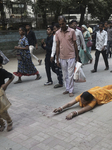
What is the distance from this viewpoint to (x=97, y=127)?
3801 mm

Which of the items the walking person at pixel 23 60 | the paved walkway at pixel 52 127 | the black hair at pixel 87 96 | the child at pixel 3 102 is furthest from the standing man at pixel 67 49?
the child at pixel 3 102

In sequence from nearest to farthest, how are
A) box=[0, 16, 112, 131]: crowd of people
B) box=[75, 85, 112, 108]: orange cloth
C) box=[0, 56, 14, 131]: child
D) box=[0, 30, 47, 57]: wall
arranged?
1. box=[0, 56, 14, 131]: child
2. box=[0, 16, 112, 131]: crowd of people
3. box=[75, 85, 112, 108]: orange cloth
4. box=[0, 30, 47, 57]: wall

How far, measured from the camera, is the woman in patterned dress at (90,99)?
436cm

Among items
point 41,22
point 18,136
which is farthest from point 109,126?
point 41,22

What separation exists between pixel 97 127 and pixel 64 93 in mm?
2137

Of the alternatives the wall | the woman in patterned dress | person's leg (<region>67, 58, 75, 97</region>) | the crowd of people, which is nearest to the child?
the crowd of people

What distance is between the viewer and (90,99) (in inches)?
176

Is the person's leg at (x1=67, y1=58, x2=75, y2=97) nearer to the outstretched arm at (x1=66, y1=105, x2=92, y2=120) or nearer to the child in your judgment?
the outstretched arm at (x1=66, y1=105, x2=92, y2=120)

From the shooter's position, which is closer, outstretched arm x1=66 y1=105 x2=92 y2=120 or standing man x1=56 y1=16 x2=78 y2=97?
outstretched arm x1=66 y1=105 x2=92 y2=120

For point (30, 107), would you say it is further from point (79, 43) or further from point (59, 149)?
point (79, 43)

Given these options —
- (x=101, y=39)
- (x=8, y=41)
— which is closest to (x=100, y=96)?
(x=101, y=39)

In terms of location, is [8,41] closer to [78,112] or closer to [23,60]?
[23,60]

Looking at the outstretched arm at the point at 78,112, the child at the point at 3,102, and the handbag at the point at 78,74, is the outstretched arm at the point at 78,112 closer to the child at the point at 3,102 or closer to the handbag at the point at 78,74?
the child at the point at 3,102

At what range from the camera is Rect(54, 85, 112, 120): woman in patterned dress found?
4.36 meters
